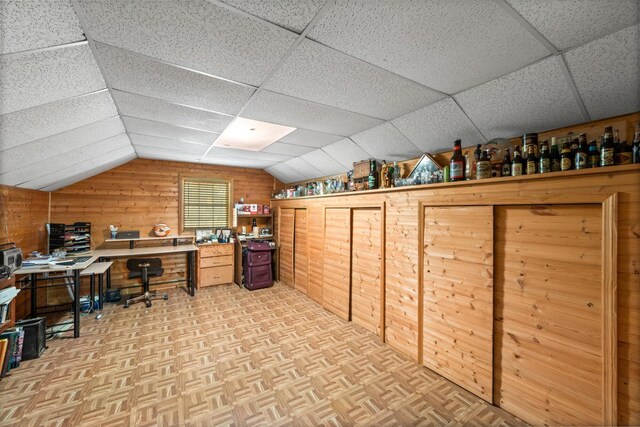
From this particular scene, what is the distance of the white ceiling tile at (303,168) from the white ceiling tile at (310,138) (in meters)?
0.95

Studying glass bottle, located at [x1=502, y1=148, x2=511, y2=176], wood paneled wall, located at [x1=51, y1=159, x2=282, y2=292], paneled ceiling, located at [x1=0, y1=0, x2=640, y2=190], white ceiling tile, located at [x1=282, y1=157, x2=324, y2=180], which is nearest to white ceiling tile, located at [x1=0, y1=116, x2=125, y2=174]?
paneled ceiling, located at [x1=0, y1=0, x2=640, y2=190]

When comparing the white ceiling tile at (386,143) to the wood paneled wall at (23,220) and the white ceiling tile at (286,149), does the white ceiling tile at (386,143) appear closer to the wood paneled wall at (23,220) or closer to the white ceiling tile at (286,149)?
the white ceiling tile at (286,149)

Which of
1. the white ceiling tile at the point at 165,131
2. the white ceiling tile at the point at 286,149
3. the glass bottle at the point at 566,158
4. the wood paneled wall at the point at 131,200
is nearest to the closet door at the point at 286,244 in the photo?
the white ceiling tile at the point at 286,149

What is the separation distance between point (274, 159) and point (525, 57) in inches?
162

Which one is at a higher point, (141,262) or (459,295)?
(459,295)

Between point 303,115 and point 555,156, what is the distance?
216cm

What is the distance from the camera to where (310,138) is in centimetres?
346

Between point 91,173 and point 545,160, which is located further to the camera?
point 91,173

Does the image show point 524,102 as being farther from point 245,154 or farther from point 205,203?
point 205,203

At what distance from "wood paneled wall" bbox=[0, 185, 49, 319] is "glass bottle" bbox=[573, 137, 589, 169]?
5.61 meters

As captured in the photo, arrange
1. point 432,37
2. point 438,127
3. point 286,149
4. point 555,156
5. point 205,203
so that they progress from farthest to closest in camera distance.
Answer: point 205,203, point 286,149, point 438,127, point 555,156, point 432,37

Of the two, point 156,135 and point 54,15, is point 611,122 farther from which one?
point 156,135

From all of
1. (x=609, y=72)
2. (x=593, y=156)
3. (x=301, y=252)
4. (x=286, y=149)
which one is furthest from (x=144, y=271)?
(x=609, y=72)

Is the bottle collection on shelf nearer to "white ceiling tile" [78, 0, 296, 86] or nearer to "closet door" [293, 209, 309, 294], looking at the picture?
"white ceiling tile" [78, 0, 296, 86]
